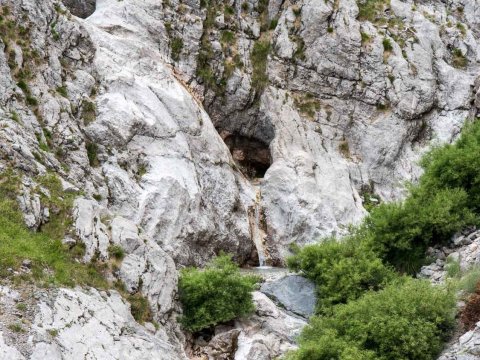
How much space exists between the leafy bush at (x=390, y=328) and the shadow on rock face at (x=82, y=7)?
30841 mm

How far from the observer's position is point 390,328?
17422 millimetres

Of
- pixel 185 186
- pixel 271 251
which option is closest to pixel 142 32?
pixel 185 186

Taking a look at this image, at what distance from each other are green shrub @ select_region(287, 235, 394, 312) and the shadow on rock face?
1010 inches

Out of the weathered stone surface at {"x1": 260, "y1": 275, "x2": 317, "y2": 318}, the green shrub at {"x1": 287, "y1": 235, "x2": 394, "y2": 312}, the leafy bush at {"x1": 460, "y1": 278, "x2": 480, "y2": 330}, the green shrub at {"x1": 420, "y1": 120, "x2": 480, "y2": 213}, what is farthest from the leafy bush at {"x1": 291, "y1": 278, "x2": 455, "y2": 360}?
the green shrub at {"x1": 420, "y1": 120, "x2": 480, "y2": 213}

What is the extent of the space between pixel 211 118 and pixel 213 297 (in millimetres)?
20594

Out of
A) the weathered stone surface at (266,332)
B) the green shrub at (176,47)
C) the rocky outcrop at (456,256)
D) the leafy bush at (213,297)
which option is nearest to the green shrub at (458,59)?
the green shrub at (176,47)

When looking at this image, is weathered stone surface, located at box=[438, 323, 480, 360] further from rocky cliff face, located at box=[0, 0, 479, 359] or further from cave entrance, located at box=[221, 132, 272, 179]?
cave entrance, located at box=[221, 132, 272, 179]

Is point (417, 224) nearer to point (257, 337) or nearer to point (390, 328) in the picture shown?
point (390, 328)

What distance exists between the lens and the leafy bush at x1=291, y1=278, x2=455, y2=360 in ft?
56.5

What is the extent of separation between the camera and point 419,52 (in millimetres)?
43250

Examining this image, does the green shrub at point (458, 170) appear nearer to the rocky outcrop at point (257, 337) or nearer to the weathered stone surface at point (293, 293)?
the weathered stone surface at point (293, 293)

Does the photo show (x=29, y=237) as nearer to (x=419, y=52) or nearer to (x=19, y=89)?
(x=19, y=89)

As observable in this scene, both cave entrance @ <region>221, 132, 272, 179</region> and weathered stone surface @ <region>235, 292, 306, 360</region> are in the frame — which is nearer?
weathered stone surface @ <region>235, 292, 306, 360</region>

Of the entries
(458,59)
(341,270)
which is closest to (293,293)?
(341,270)
